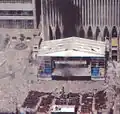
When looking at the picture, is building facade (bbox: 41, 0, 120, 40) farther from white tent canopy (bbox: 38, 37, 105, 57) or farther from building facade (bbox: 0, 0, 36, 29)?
building facade (bbox: 0, 0, 36, 29)

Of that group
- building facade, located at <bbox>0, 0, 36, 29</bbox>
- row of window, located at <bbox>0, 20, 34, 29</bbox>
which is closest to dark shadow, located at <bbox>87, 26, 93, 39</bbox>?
building facade, located at <bbox>0, 0, 36, 29</bbox>

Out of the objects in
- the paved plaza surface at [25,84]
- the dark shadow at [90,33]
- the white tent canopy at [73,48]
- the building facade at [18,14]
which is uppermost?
the building facade at [18,14]

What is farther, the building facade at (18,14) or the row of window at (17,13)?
the row of window at (17,13)

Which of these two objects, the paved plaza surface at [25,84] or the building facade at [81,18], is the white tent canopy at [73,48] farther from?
the paved plaza surface at [25,84]

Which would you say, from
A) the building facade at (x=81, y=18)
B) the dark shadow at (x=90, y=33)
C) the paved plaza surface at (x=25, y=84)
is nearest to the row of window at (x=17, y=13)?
the building facade at (x=81, y=18)

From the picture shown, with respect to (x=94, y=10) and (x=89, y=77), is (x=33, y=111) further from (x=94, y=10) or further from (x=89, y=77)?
(x=94, y=10)
